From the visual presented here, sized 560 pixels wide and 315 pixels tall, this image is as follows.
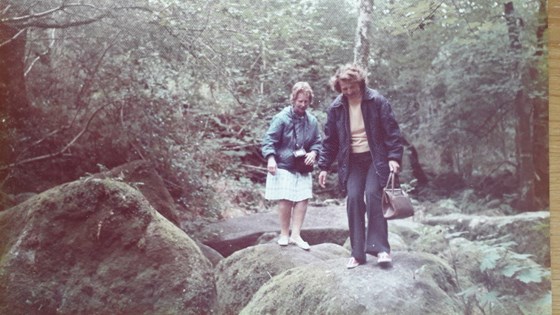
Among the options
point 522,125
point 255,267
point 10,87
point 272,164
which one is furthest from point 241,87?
point 522,125

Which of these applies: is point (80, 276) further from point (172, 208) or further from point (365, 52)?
point (365, 52)

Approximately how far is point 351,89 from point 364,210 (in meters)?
0.58

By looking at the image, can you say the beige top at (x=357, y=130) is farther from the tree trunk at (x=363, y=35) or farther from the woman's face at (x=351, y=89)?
the tree trunk at (x=363, y=35)

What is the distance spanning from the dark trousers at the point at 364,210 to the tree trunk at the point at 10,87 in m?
1.69

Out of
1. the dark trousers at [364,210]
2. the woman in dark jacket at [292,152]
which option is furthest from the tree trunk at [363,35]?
the dark trousers at [364,210]

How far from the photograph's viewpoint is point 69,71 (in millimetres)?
3393

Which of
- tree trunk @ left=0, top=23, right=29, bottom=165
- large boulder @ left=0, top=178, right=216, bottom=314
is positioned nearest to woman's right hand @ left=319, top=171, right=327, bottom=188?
large boulder @ left=0, top=178, right=216, bottom=314

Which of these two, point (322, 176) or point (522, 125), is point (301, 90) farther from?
point (522, 125)

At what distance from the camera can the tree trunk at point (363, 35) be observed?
10.7 ft

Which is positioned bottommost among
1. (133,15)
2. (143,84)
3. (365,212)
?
(365,212)

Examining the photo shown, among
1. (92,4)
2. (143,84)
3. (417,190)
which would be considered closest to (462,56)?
(417,190)

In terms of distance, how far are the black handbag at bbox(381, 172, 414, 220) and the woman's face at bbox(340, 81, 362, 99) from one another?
1.36ft

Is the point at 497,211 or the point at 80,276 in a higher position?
the point at 497,211

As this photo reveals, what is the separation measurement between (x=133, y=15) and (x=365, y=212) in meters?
1.52
